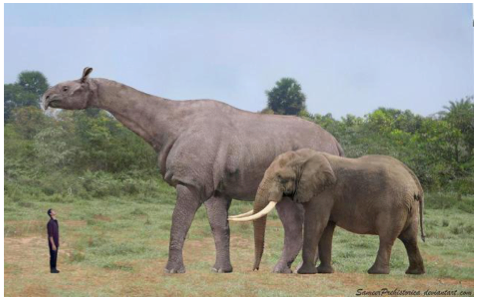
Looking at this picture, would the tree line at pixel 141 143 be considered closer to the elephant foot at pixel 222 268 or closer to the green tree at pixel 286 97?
the green tree at pixel 286 97

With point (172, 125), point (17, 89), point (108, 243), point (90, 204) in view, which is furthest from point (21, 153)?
point (172, 125)

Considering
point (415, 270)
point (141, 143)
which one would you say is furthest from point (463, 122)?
point (415, 270)

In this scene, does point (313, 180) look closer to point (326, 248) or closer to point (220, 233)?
point (326, 248)

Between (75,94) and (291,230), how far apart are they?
4.13 m

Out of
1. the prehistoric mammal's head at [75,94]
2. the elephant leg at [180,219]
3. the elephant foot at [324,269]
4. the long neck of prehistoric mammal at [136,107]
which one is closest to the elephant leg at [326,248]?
the elephant foot at [324,269]

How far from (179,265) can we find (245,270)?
1.26 meters

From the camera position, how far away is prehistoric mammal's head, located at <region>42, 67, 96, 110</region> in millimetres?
13516

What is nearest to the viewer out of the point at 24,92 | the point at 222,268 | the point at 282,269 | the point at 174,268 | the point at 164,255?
the point at 174,268

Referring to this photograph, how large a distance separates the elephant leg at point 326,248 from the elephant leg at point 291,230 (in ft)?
1.57

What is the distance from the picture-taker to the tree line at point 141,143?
28828mm

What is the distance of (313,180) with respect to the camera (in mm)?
12297

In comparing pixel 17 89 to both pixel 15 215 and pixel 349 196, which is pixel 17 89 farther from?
pixel 349 196

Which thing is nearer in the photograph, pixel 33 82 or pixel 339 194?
pixel 339 194

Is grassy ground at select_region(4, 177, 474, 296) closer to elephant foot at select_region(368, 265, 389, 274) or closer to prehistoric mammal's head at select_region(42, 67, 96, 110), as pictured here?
elephant foot at select_region(368, 265, 389, 274)
